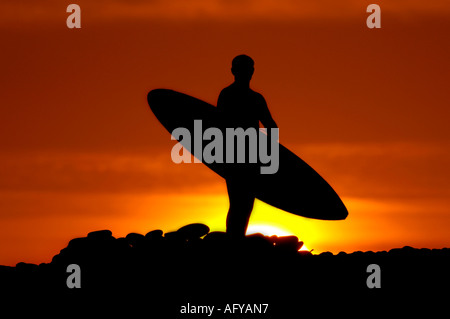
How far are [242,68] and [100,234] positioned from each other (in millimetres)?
4279

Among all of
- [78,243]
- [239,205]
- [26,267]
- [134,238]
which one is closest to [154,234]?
[134,238]

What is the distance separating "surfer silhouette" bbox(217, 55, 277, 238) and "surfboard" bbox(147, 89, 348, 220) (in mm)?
357

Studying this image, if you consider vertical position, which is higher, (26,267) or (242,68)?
(242,68)

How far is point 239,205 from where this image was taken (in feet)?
51.7

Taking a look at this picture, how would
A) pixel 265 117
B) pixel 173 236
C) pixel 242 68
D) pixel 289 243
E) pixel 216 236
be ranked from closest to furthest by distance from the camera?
pixel 242 68, pixel 265 117, pixel 216 236, pixel 289 243, pixel 173 236

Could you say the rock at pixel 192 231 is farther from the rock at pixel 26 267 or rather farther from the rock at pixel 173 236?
the rock at pixel 26 267

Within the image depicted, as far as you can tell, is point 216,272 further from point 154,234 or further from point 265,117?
point 265,117

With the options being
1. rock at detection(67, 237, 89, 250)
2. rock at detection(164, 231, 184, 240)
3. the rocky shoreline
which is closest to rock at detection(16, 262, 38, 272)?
the rocky shoreline

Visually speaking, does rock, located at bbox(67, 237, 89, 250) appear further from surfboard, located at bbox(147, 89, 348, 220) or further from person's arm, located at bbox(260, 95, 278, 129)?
person's arm, located at bbox(260, 95, 278, 129)
